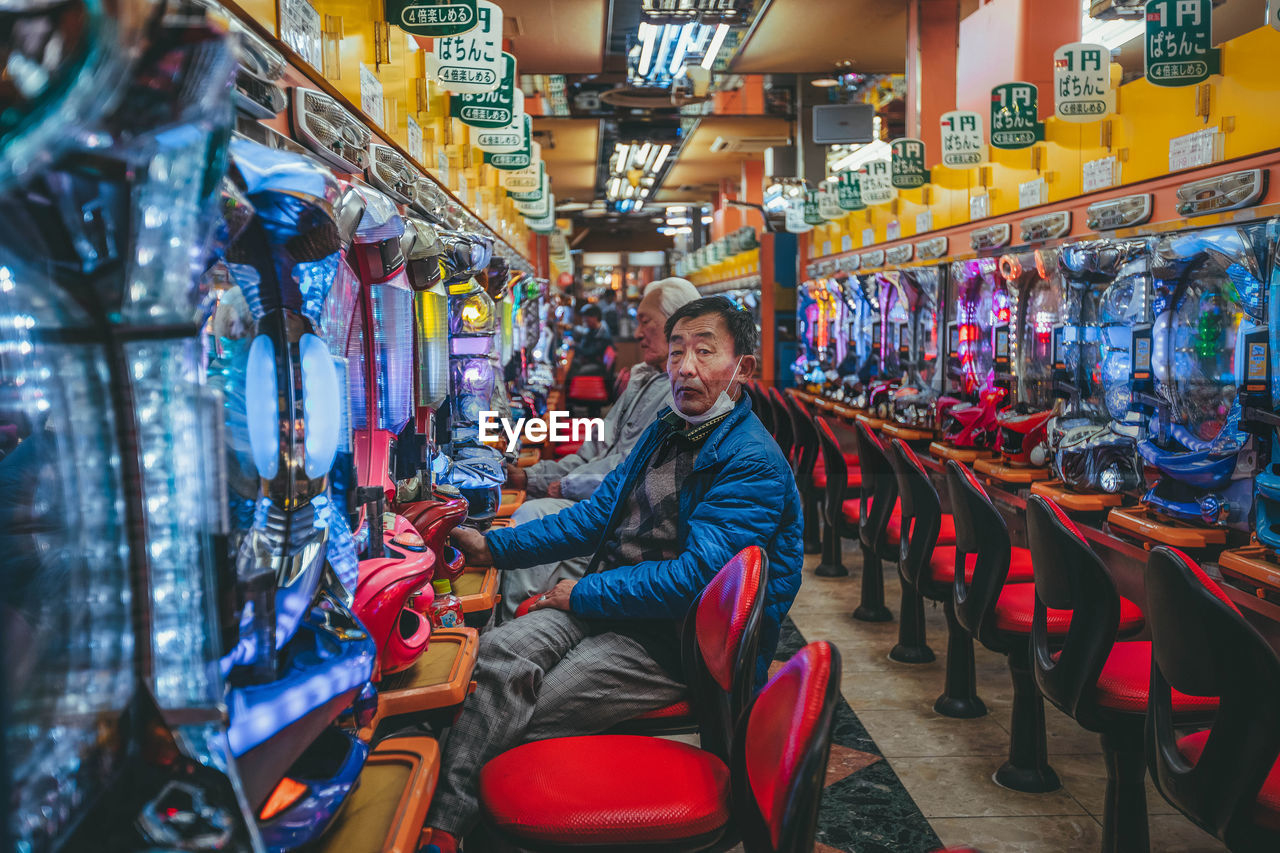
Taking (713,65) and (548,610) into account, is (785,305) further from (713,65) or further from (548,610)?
(548,610)

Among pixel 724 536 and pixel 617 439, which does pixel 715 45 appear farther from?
pixel 724 536

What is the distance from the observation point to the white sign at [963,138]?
598 centimetres

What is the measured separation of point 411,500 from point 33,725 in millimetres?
1524

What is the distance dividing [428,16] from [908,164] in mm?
4903

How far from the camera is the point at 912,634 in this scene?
406 cm

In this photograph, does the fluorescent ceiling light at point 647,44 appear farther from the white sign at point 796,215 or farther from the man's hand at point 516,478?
the man's hand at point 516,478

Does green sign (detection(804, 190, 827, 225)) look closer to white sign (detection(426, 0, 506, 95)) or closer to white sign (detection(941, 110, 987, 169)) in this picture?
white sign (detection(941, 110, 987, 169))

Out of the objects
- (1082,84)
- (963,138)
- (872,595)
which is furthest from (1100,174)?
(872,595)

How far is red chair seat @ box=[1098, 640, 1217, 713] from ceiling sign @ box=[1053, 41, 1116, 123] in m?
3.33

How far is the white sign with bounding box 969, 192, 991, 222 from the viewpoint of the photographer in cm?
627

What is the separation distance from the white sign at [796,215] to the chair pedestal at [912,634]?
21.0 feet

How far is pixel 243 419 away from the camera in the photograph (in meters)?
0.93

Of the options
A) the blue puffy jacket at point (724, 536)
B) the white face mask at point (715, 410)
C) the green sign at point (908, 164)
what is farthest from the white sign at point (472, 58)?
the green sign at point (908, 164)

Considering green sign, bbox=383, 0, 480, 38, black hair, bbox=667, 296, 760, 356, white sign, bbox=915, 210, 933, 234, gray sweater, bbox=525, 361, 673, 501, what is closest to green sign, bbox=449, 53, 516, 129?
green sign, bbox=383, 0, 480, 38
